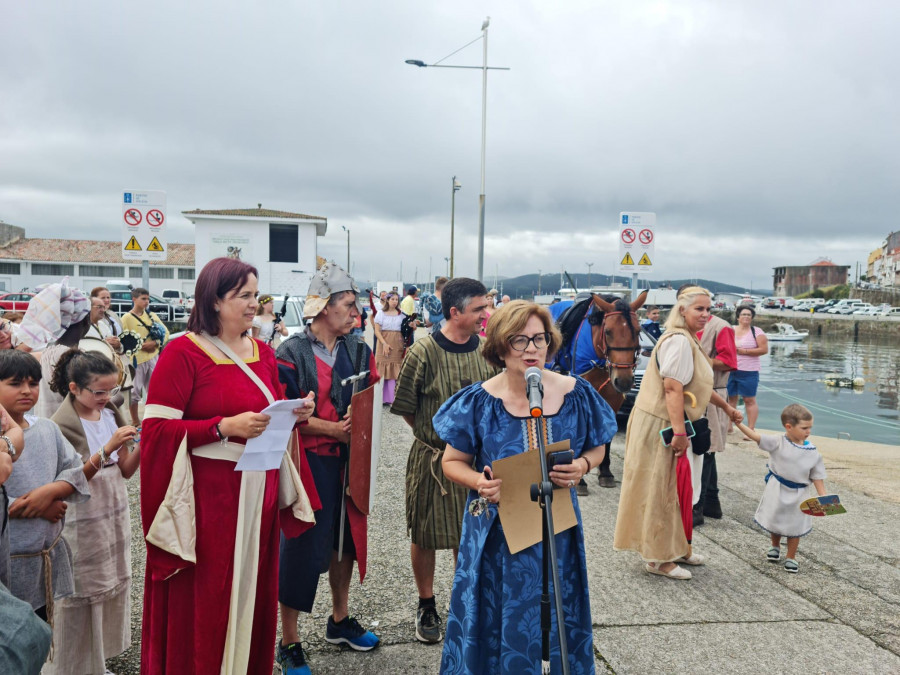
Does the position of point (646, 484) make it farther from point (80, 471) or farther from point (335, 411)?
point (80, 471)

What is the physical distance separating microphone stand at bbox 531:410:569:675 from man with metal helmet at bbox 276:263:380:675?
132cm

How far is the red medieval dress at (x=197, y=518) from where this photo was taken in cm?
251

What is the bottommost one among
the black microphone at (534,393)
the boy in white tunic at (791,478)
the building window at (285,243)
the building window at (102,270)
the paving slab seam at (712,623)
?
the paving slab seam at (712,623)

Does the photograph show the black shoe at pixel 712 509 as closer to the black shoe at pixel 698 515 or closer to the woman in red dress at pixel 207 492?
the black shoe at pixel 698 515

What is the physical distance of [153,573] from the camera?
8.33 ft

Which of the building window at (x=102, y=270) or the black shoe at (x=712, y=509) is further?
the building window at (x=102, y=270)

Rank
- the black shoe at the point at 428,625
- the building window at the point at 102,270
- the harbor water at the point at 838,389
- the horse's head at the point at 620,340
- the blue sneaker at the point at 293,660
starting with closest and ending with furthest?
the blue sneaker at the point at 293,660 < the black shoe at the point at 428,625 < the horse's head at the point at 620,340 < the harbor water at the point at 838,389 < the building window at the point at 102,270

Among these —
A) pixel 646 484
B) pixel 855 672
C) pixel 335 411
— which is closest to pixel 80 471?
pixel 335 411

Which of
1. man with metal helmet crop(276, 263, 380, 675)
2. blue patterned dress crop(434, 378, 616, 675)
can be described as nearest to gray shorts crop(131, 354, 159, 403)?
man with metal helmet crop(276, 263, 380, 675)

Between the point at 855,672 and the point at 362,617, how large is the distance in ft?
9.14

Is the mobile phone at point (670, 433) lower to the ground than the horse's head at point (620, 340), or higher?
lower

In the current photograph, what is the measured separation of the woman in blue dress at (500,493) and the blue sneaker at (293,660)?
932mm

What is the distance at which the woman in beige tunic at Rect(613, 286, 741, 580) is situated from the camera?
466cm

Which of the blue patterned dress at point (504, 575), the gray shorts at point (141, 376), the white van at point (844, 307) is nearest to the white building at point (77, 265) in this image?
the gray shorts at point (141, 376)
